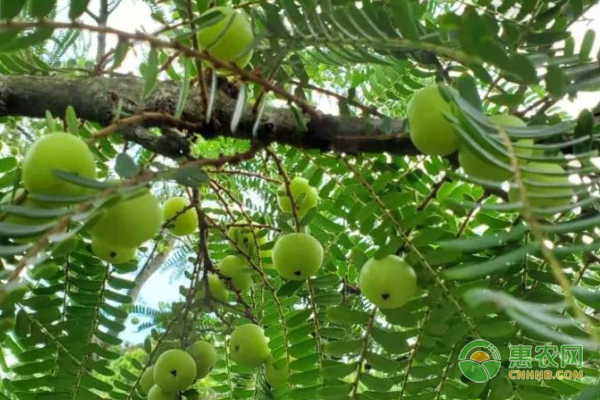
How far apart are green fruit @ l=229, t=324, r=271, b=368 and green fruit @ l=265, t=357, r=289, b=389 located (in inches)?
1.3

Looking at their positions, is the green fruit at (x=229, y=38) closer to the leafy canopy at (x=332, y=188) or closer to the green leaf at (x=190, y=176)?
the leafy canopy at (x=332, y=188)

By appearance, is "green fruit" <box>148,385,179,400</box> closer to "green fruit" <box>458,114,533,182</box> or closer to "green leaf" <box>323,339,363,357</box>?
"green leaf" <box>323,339,363,357</box>

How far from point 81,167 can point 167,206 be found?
0.72 metres

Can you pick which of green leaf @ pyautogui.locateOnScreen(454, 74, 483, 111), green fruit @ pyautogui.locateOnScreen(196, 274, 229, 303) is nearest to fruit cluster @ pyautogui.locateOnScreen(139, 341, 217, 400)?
green fruit @ pyautogui.locateOnScreen(196, 274, 229, 303)

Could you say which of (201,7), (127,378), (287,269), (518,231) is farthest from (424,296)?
(127,378)

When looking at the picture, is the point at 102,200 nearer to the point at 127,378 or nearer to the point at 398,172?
the point at 398,172

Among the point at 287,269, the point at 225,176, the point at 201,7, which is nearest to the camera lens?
the point at 201,7

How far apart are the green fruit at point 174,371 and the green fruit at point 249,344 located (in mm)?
114

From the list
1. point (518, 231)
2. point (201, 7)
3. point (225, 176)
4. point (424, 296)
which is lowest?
point (518, 231)

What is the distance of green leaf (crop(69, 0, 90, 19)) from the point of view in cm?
82

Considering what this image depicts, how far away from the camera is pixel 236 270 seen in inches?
54.6

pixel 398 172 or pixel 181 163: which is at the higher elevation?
pixel 398 172

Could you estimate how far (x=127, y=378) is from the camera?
137 cm

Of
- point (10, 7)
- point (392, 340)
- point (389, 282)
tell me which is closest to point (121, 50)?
point (10, 7)
